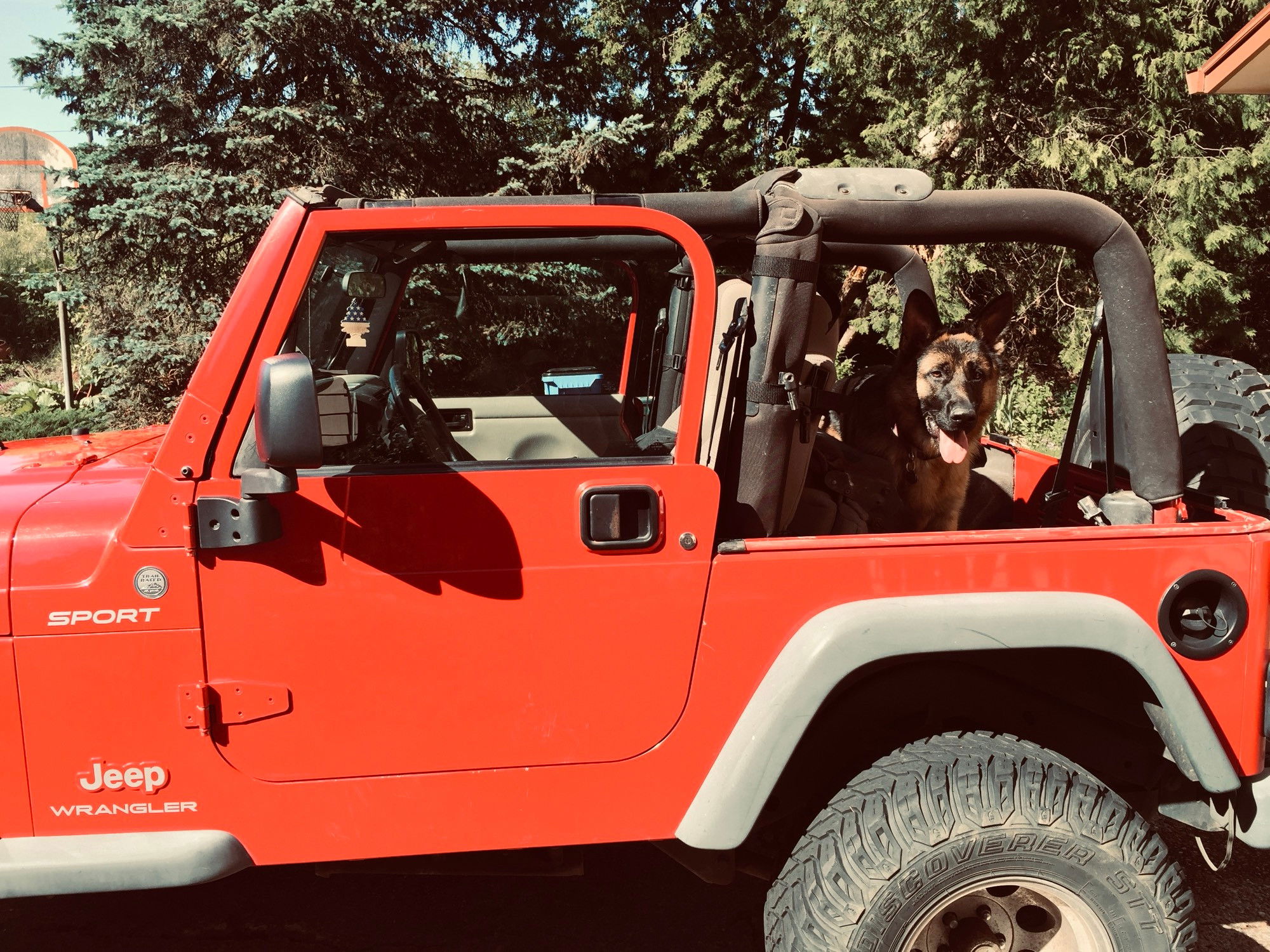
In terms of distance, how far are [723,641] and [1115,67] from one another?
413 inches

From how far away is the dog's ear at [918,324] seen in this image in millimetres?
3188

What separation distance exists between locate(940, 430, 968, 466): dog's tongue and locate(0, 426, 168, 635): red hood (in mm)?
2404

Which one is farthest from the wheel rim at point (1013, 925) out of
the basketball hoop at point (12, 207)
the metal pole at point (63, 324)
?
the basketball hoop at point (12, 207)

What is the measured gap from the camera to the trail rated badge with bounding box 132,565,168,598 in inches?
76.4

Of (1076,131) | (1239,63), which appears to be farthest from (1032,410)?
(1239,63)

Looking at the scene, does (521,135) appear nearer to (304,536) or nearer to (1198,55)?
(1198,55)

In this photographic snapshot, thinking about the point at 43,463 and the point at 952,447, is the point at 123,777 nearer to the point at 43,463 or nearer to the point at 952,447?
the point at 43,463

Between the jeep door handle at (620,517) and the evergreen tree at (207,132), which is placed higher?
the evergreen tree at (207,132)

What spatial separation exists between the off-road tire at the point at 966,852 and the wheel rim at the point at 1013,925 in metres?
0.06

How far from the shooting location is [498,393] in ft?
9.45

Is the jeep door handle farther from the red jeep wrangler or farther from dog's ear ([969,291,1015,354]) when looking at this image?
dog's ear ([969,291,1015,354])

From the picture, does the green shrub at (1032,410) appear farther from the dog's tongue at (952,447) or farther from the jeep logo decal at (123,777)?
the jeep logo decal at (123,777)

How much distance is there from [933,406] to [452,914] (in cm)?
228

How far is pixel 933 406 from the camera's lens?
10.4 ft
